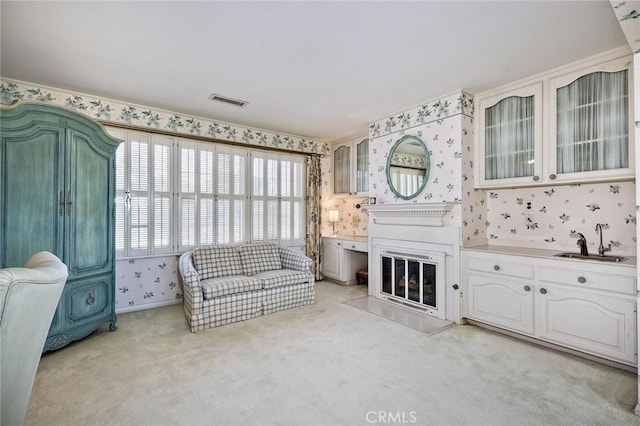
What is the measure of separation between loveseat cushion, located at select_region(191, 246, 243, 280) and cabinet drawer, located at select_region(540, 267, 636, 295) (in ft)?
10.9

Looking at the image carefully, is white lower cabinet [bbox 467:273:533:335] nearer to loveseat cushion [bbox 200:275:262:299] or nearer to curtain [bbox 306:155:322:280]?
loveseat cushion [bbox 200:275:262:299]

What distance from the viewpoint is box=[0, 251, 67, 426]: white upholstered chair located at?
0.89 m

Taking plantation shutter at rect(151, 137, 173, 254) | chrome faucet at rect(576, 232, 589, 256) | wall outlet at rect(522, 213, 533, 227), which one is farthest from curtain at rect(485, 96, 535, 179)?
plantation shutter at rect(151, 137, 173, 254)

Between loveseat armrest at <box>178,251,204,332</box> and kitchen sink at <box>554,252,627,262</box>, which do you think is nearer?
kitchen sink at <box>554,252,627,262</box>

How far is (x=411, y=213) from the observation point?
12.5ft

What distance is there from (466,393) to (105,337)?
321cm

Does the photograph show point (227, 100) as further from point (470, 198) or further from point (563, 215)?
point (563, 215)

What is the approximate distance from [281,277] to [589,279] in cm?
299

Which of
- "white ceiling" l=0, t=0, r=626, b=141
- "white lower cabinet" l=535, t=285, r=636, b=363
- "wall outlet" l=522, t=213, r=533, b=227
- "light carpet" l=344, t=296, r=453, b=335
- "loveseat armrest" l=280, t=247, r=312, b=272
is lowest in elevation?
"light carpet" l=344, t=296, r=453, b=335

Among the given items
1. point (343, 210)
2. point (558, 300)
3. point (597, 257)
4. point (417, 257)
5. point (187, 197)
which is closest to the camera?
point (558, 300)

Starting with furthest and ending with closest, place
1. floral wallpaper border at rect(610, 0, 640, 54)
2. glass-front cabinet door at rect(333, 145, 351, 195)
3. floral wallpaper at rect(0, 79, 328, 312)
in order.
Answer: glass-front cabinet door at rect(333, 145, 351, 195) < floral wallpaper at rect(0, 79, 328, 312) < floral wallpaper border at rect(610, 0, 640, 54)

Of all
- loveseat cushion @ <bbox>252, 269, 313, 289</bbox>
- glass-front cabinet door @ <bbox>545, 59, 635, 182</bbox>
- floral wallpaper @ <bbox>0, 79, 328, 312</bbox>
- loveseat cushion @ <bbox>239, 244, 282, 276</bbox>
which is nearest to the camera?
glass-front cabinet door @ <bbox>545, 59, 635, 182</bbox>

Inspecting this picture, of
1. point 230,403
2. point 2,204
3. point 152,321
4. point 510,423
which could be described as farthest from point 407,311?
point 2,204

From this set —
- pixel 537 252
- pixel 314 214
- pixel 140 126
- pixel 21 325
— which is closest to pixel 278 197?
pixel 314 214
